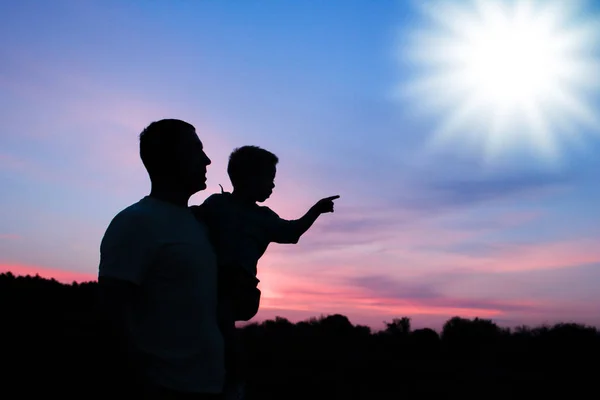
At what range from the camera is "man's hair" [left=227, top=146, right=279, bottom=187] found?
3971 millimetres

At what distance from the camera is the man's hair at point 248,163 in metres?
3.97

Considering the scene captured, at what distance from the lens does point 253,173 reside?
13.0 ft

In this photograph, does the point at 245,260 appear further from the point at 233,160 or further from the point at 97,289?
the point at 97,289

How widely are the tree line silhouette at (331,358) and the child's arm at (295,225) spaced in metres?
3.21

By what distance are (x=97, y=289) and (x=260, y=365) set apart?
26.9ft

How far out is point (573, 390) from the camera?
1005cm

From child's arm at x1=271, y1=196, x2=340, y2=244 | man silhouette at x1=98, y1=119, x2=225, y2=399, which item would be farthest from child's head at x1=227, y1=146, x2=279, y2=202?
man silhouette at x1=98, y1=119, x2=225, y2=399

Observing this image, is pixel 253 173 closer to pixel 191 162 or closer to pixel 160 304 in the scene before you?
pixel 191 162

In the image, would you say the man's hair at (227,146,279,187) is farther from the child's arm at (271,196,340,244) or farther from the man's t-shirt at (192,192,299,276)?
the child's arm at (271,196,340,244)

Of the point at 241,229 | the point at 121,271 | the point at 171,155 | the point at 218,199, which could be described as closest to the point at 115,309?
the point at 121,271

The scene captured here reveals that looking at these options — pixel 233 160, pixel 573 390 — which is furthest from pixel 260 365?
pixel 233 160

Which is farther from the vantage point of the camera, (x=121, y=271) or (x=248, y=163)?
(x=248, y=163)

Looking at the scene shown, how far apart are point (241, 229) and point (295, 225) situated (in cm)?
40

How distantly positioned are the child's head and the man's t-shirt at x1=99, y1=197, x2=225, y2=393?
1193 millimetres
